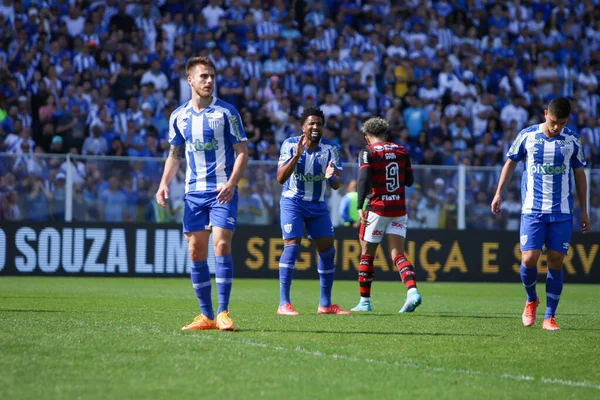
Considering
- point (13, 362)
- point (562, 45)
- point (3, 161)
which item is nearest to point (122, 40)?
point (3, 161)

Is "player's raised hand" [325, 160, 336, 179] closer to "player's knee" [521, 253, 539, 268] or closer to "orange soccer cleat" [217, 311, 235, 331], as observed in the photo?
"player's knee" [521, 253, 539, 268]

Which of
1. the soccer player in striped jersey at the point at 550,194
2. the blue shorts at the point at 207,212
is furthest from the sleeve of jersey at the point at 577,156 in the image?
the blue shorts at the point at 207,212

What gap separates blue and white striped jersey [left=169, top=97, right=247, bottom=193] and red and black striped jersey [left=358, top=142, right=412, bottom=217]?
277 centimetres

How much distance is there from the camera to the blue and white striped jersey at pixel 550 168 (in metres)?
9.20

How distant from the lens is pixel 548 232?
927 centimetres

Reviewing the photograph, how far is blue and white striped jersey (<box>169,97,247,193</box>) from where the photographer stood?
8273 millimetres

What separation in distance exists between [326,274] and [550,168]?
9.72 ft

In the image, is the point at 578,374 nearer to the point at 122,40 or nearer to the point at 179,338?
the point at 179,338

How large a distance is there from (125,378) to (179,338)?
184 centimetres

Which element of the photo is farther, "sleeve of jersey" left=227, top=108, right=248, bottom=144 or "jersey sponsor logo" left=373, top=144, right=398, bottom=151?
"jersey sponsor logo" left=373, top=144, right=398, bottom=151

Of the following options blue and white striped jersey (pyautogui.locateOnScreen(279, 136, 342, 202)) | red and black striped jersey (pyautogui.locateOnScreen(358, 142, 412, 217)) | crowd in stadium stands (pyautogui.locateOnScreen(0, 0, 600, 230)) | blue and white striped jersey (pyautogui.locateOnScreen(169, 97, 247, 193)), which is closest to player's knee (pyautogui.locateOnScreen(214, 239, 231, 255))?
blue and white striped jersey (pyautogui.locateOnScreen(169, 97, 247, 193))

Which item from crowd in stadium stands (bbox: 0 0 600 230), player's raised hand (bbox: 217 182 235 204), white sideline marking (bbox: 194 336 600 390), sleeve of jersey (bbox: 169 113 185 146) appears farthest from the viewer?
crowd in stadium stands (bbox: 0 0 600 230)

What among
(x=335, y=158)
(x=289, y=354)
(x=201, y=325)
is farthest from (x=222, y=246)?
(x=335, y=158)

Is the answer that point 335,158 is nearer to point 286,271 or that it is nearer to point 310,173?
point 310,173
